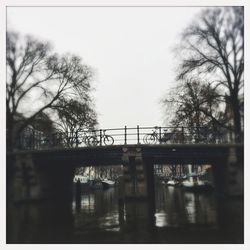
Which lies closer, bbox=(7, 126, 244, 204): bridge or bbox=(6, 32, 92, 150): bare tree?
bbox=(6, 32, 92, 150): bare tree

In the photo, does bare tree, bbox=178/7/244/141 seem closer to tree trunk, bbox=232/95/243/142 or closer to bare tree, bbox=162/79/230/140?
tree trunk, bbox=232/95/243/142

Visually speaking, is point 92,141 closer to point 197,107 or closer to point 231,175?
point 197,107

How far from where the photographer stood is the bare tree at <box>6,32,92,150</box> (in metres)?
15.2

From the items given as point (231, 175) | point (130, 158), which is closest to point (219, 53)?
point (231, 175)

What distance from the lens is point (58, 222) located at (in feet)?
45.9

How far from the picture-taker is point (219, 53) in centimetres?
1819

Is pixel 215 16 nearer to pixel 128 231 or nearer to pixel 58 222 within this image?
pixel 128 231

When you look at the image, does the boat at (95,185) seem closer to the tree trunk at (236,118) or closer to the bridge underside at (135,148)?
the bridge underside at (135,148)

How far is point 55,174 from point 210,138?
9499 millimetres

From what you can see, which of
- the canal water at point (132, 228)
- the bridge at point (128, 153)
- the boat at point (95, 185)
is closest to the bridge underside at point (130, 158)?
the bridge at point (128, 153)

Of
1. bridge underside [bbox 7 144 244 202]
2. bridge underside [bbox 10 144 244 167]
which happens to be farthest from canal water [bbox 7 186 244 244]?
bridge underside [bbox 10 144 244 167]

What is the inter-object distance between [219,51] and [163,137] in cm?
570
